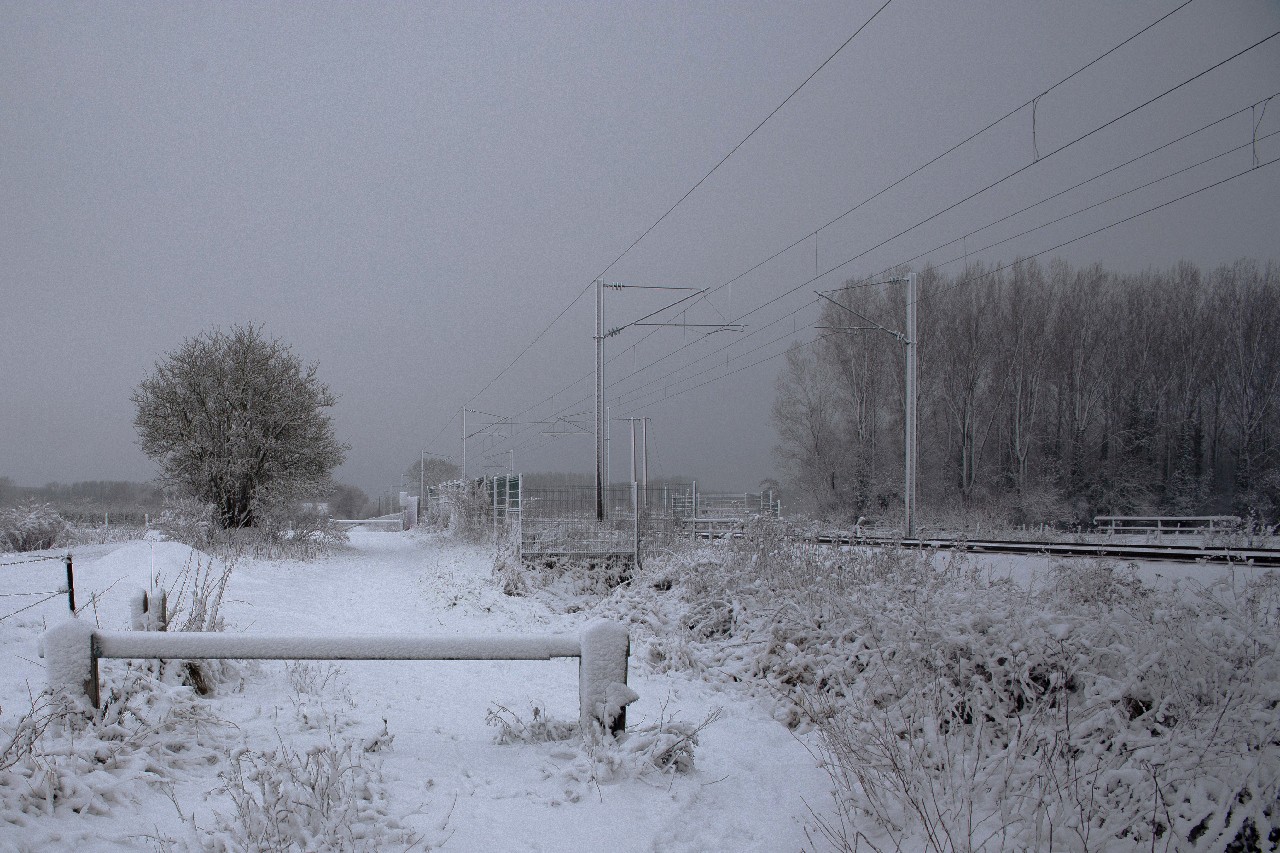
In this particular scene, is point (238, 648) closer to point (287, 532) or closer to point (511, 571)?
point (511, 571)

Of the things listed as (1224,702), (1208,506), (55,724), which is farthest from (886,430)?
(55,724)

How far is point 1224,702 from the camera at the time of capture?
10.4 feet

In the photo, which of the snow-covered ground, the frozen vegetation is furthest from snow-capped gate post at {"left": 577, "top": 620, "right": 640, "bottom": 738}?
the snow-covered ground

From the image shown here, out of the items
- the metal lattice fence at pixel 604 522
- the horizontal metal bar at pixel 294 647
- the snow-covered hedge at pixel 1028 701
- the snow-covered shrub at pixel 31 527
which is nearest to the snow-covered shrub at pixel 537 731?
the horizontal metal bar at pixel 294 647

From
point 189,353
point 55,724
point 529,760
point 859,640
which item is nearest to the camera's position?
point 55,724

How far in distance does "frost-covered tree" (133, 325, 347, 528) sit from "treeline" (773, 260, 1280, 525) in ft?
54.5

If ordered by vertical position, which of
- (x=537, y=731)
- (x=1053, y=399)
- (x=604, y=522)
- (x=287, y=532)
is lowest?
(x=287, y=532)

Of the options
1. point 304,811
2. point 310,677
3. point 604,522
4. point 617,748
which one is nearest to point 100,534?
point 604,522

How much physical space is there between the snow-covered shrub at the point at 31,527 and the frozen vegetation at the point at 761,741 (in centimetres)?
1664

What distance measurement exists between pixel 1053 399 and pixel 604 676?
22.2 m

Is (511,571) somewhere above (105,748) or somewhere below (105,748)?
below

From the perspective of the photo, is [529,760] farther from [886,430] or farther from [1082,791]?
[886,430]

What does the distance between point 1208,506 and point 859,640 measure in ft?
42.9

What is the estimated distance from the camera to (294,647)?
3.75m
